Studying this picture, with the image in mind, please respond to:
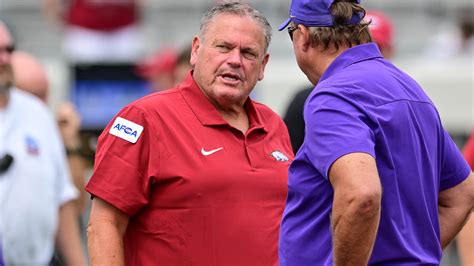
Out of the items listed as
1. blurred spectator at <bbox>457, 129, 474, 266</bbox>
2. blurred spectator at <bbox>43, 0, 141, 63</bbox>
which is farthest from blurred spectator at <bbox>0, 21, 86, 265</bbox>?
blurred spectator at <bbox>43, 0, 141, 63</bbox>

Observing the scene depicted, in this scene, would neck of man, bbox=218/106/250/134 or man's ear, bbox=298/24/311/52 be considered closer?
man's ear, bbox=298/24/311/52

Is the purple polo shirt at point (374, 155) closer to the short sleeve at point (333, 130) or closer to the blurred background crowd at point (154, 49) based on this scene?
the short sleeve at point (333, 130)

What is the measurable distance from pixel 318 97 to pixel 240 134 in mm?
844

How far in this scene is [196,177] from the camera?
15.9ft

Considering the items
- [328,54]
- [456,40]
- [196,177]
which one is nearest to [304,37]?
[328,54]

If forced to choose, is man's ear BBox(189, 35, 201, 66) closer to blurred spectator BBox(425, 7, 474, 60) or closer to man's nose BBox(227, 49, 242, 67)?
man's nose BBox(227, 49, 242, 67)

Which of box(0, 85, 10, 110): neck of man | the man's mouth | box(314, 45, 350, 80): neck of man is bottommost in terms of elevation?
box(0, 85, 10, 110): neck of man

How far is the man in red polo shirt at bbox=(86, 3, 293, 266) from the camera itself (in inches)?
190

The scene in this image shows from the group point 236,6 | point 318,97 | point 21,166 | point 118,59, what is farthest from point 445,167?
point 118,59

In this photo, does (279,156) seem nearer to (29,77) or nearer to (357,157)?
(357,157)

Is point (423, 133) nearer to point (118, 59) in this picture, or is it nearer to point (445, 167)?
point (445, 167)

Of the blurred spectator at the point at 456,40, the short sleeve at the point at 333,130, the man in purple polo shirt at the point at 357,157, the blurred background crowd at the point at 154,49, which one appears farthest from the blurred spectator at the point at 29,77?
the blurred spectator at the point at 456,40

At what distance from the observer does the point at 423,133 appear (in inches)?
174

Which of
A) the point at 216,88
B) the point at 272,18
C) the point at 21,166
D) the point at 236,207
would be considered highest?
the point at 216,88
